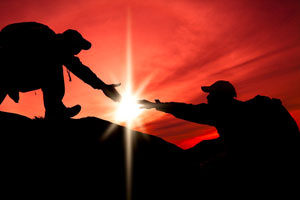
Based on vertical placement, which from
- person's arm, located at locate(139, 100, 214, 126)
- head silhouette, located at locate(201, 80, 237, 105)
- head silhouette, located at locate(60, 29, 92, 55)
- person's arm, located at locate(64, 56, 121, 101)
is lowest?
person's arm, located at locate(139, 100, 214, 126)

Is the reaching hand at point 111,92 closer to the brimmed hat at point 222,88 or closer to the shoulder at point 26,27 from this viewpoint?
the shoulder at point 26,27

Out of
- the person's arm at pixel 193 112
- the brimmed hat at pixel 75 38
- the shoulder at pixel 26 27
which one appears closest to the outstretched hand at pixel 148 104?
the person's arm at pixel 193 112

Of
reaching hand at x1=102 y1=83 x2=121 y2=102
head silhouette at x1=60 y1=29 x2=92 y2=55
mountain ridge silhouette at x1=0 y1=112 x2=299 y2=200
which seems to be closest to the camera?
mountain ridge silhouette at x1=0 y1=112 x2=299 y2=200

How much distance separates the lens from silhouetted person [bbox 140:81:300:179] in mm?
4312

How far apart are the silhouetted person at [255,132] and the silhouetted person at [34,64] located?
3.49 m

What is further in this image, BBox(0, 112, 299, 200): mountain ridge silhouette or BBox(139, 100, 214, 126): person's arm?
BBox(139, 100, 214, 126): person's arm

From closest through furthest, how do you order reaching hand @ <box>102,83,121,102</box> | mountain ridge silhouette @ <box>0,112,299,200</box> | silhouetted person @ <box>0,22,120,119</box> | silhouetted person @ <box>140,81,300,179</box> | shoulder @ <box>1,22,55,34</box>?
1. mountain ridge silhouette @ <box>0,112,299,200</box>
2. silhouetted person @ <box>140,81,300,179</box>
3. silhouetted person @ <box>0,22,120,119</box>
4. shoulder @ <box>1,22,55,34</box>
5. reaching hand @ <box>102,83,121,102</box>

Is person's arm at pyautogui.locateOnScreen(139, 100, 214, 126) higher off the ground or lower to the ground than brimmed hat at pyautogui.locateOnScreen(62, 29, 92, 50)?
lower

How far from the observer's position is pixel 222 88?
4719 millimetres

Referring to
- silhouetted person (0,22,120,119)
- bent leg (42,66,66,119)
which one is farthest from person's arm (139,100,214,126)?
bent leg (42,66,66,119)

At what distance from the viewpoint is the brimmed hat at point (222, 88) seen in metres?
4.72

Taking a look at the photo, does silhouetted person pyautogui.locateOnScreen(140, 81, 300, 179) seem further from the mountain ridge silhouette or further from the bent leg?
the bent leg

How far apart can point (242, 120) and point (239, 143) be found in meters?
0.52

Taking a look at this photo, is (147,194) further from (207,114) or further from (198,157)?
(198,157)
